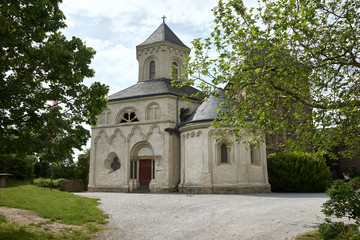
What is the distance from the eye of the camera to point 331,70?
860 cm

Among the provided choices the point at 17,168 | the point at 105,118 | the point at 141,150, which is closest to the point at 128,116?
the point at 105,118

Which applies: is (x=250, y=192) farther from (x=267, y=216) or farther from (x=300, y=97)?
(x=300, y=97)

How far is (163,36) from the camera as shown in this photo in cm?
3303

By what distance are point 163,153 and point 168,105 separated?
4.18 metres

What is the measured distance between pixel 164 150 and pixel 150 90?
20.1 ft

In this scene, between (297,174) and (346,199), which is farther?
(297,174)

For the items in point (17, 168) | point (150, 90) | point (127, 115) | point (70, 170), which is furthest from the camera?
point (70, 170)

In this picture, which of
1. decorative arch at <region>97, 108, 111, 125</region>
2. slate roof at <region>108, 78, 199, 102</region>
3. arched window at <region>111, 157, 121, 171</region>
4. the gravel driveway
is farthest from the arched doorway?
the gravel driveway

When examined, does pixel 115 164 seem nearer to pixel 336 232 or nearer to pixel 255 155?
pixel 255 155

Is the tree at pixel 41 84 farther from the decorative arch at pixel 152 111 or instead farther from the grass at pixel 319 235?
the decorative arch at pixel 152 111

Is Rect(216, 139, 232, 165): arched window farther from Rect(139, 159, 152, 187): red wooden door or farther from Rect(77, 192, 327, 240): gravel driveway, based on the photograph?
Rect(77, 192, 327, 240): gravel driveway

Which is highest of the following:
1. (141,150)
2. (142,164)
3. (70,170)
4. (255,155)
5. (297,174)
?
(141,150)

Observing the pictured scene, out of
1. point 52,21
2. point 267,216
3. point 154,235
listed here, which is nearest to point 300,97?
point 267,216

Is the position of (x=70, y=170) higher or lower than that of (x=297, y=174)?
higher
